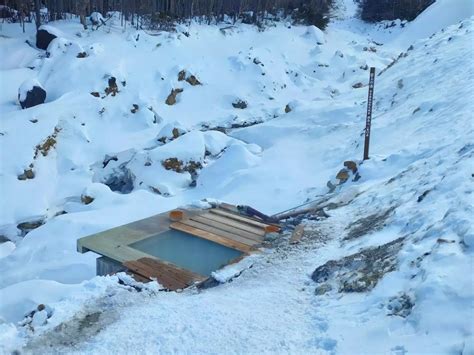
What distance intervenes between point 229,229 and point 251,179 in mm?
3011

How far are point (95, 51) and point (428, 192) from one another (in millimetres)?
11117

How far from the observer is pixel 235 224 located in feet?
18.6

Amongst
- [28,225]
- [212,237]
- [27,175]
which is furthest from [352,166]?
[27,175]

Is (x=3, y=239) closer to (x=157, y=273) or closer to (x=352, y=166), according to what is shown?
(x=157, y=273)

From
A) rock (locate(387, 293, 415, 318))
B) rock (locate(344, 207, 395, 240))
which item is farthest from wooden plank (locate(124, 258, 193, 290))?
rock (locate(387, 293, 415, 318))

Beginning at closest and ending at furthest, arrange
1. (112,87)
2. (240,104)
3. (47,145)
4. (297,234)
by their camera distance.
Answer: (297,234) < (47,145) < (112,87) < (240,104)

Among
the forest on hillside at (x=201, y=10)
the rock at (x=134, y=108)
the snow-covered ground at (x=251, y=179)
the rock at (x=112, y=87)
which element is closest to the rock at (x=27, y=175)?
the snow-covered ground at (x=251, y=179)

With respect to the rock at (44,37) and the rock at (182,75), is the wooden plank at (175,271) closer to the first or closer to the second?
the rock at (182,75)

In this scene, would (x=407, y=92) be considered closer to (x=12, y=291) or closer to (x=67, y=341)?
(x=12, y=291)

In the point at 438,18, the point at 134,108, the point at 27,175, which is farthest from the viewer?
the point at 438,18

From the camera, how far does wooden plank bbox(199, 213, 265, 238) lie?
5441 mm

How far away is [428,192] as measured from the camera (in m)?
4.72

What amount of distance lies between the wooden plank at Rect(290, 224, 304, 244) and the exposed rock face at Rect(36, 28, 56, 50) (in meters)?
11.0

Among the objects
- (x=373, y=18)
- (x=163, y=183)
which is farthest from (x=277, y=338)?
(x=373, y=18)
